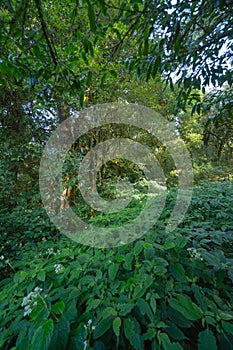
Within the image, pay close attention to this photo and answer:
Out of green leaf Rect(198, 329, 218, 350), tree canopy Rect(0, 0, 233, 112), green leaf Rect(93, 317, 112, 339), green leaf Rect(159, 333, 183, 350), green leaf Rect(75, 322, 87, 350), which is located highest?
tree canopy Rect(0, 0, 233, 112)

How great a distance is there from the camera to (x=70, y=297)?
775mm

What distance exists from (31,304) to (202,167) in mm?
6082

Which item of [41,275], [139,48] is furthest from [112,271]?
[139,48]

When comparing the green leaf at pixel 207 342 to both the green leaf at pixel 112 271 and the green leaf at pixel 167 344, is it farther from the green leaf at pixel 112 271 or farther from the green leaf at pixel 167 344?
the green leaf at pixel 112 271

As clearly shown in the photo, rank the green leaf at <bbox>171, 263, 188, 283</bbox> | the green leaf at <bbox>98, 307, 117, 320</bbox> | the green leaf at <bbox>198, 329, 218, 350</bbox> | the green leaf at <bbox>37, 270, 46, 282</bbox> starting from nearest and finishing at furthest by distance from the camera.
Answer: the green leaf at <bbox>198, 329, 218, 350</bbox> < the green leaf at <bbox>98, 307, 117, 320</bbox> < the green leaf at <bbox>171, 263, 188, 283</bbox> < the green leaf at <bbox>37, 270, 46, 282</bbox>

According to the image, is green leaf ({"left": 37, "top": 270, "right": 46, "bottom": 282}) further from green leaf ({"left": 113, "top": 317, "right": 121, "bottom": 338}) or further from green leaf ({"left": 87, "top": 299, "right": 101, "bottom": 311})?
green leaf ({"left": 113, "top": 317, "right": 121, "bottom": 338})

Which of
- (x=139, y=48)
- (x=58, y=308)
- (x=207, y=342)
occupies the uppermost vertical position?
(x=139, y=48)

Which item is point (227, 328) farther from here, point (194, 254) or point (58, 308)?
point (58, 308)

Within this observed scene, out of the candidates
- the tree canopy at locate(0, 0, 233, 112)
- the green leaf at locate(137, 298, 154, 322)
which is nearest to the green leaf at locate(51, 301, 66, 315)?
the green leaf at locate(137, 298, 154, 322)

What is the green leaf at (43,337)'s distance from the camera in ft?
1.71

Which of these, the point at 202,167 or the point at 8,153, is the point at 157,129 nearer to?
the point at 202,167

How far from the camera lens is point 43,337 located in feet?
1.75

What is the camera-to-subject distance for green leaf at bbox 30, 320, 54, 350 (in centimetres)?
52

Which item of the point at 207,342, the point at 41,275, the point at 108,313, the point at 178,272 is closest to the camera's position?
the point at 207,342
